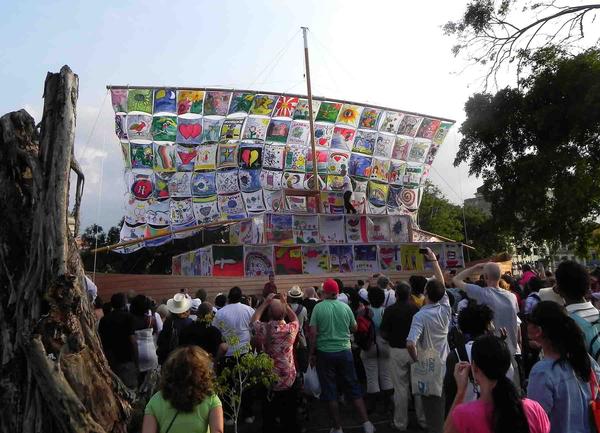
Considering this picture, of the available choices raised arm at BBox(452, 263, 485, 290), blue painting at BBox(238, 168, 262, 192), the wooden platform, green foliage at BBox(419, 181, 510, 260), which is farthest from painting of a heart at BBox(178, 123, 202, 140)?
green foliage at BBox(419, 181, 510, 260)

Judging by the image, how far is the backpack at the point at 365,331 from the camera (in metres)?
7.11

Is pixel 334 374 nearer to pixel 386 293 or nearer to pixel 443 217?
pixel 386 293

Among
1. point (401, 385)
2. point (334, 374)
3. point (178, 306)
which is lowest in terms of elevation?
point (401, 385)

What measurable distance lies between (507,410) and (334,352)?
4.06 metres

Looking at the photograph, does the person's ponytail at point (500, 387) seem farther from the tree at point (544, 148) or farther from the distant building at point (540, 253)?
the tree at point (544, 148)

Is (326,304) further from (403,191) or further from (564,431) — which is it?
(403,191)

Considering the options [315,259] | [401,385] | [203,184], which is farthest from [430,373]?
[203,184]

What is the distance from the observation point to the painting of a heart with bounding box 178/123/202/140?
85.3 feet

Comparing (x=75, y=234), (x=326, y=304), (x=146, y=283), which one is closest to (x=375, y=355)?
(x=326, y=304)

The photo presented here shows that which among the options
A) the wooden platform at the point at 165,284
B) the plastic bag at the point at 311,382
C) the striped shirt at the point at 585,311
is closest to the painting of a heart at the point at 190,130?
the wooden platform at the point at 165,284

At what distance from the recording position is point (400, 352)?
20.6 ft

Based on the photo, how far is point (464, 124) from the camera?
1360cm

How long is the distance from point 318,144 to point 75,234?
25260 millimetres

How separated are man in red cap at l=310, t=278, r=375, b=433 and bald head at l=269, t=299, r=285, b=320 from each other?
509mm
